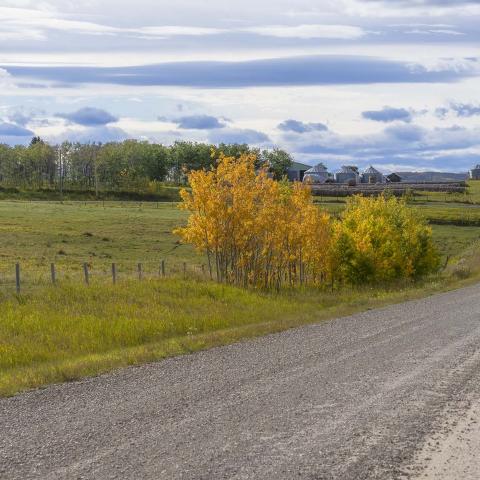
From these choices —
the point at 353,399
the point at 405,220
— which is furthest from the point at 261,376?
the point at 405,220

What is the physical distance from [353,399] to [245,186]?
2787 cm

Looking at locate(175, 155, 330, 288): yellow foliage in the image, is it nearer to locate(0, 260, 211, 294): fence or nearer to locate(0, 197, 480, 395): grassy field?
locate(0, 260, 211, 294): fence

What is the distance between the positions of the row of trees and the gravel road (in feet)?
66.1

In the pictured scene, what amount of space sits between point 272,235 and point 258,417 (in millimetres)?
31265

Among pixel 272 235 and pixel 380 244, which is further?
pixel 380 244

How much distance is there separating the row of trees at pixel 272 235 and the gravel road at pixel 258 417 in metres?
20.2

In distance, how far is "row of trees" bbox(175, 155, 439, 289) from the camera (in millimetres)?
40656

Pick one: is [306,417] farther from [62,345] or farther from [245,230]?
[245,230]

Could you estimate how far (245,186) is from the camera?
41500 millimetres

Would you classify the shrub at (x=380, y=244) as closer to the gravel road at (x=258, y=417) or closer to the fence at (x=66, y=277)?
the fence at (x=66, y=277)

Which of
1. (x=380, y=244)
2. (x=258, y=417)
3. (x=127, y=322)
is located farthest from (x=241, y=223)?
(x=258, y=417)

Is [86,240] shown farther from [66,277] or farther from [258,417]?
[258,417]

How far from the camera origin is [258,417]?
12.7 meters

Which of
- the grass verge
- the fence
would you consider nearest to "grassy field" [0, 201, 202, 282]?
the fence
